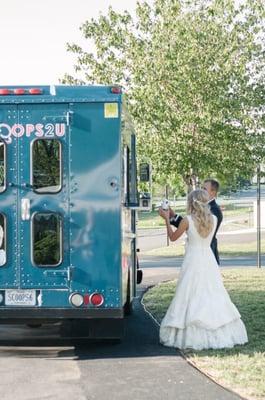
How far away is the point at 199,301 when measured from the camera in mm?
8383

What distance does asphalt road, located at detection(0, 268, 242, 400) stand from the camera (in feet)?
21.5

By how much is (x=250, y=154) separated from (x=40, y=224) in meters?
12.0

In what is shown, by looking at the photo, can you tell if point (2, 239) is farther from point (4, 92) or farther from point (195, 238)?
point (195, 238)

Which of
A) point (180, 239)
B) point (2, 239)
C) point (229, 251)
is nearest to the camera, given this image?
point (2, 239)

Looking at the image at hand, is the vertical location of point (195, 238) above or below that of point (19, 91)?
below

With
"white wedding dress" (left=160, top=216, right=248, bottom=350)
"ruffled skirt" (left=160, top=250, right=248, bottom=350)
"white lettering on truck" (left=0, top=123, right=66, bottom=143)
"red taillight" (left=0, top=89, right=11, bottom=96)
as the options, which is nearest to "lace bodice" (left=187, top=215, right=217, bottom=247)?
"white wedding dress" (left=160, top=216, right=248, bottom=350)

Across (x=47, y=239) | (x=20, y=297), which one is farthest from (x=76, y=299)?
(x=47, y=239)

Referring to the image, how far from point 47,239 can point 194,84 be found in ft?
36.1

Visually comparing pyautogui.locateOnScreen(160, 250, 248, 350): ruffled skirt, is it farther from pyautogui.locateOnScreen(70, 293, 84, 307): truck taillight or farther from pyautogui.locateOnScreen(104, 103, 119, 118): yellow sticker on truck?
pyautogui.locateOnScreen(104, 103, 119, 118): yellow sticker on truck

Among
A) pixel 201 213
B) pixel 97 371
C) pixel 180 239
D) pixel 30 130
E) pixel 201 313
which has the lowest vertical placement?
→ pixel 180 239

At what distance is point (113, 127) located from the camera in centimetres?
790

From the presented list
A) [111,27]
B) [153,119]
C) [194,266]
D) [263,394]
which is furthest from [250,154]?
[263,394]

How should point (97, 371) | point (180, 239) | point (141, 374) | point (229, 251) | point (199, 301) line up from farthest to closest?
point (180, 239) < point (229, 251) < point (199, 301) < point (97, 371) < point (141, 374)

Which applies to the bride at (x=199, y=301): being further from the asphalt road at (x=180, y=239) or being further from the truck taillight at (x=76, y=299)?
the asphalt road at (x=180, y=239)
